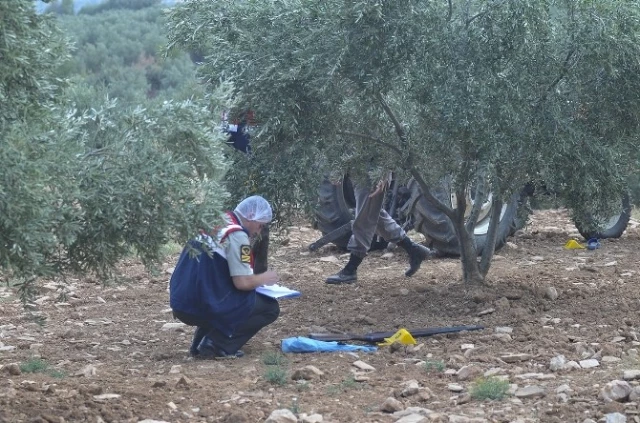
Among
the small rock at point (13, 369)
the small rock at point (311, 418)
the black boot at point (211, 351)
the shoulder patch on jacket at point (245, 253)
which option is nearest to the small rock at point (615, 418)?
the small rock at point (311, 418)

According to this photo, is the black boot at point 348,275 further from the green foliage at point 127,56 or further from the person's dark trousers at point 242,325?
the green foliage at point 127,56

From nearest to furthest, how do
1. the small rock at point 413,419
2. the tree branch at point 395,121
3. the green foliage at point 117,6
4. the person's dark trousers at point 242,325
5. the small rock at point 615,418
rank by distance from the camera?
the small rock at point 615,418 < the small rock at point 413,419 < the person's dark trousers at point 242,325 < the tree branch at point 395,121 < the green foliage at point 117,6

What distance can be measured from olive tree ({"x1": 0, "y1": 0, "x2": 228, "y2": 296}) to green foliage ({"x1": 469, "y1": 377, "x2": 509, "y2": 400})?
1.98m

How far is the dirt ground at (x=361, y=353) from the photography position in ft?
19.8

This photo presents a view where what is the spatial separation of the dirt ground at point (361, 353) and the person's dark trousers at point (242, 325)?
0.15 m

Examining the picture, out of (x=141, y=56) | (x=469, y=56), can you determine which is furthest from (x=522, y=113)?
(x=141, y=56)

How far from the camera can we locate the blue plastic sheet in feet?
25.2

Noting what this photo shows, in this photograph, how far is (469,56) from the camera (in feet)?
24.3

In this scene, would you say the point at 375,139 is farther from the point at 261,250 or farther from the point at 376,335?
the point at 376,335

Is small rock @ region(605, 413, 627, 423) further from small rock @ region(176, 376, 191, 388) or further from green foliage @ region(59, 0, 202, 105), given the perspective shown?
green foliage @ region(59, 0, 202, 105)

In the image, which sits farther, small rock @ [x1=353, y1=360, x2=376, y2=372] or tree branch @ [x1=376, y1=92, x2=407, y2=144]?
tree branch @ [x1=376, y1=92, x2=407, y2=144]

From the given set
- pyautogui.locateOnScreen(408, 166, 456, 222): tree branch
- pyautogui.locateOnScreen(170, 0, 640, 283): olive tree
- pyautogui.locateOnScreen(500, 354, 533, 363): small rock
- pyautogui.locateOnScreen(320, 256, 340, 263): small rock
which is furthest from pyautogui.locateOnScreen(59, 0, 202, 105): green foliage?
pyautogui.locateOnScreen(500, 354, 533, 363): small rock

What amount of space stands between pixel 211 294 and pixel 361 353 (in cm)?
108

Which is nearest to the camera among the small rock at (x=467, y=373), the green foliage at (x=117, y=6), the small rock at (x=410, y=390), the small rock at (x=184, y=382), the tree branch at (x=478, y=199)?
the small rock at (x=410, y=390)
